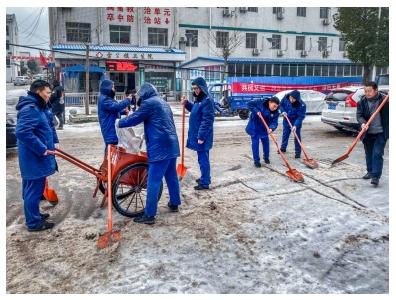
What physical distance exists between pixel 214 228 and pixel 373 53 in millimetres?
17556

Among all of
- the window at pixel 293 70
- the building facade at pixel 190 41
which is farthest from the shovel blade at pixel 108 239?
the window at pixel 293 70

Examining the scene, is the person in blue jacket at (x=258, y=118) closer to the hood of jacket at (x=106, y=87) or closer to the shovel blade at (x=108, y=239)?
the hood of jacket at (x=106, y=87)

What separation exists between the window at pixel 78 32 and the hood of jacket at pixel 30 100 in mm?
26223

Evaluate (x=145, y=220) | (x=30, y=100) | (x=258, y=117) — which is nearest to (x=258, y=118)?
(x=258, y=117)

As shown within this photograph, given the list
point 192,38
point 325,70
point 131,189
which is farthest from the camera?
point 325,70

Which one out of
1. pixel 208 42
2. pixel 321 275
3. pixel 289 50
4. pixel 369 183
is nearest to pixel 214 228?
pixel 321 275

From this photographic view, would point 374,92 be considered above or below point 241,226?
above

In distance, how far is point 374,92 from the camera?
6293 millimetres

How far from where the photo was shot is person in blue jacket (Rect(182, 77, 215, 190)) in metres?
5.90

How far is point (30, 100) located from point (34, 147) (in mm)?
577

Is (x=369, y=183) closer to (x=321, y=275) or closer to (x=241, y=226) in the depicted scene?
(x=241, y=226)

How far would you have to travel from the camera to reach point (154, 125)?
4.63m

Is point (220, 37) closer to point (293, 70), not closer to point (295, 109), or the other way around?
point (293, 70)

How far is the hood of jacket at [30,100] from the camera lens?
4426 mm
